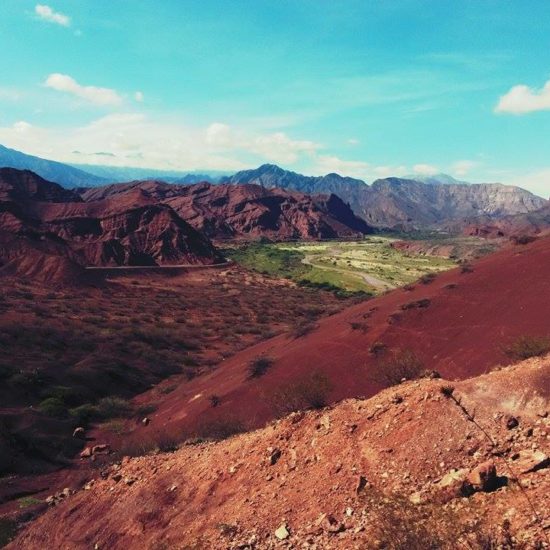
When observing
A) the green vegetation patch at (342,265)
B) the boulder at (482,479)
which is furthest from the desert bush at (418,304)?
the green vegetation patch at (342,265)

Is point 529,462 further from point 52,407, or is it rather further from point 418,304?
point 52,407

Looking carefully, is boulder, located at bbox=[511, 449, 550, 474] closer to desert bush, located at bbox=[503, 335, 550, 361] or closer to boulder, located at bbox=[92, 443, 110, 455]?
desert bush, located at bbox=[503, 335, 550, 361]

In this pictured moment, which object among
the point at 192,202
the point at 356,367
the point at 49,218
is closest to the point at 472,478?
the point at 356,367

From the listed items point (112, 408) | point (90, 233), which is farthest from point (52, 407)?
point (90, 233)

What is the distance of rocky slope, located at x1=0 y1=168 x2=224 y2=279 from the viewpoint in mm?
86375

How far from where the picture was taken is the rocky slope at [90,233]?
8638 centimetres

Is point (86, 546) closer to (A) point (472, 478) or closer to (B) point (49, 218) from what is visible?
(A) point (472, 478)

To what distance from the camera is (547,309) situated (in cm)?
2469

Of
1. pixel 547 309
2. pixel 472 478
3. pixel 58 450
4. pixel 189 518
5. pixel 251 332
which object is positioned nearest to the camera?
pixel 472 478

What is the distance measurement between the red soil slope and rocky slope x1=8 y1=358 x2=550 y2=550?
7894mm

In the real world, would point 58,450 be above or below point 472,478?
below

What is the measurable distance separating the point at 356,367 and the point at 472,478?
16.5 meters

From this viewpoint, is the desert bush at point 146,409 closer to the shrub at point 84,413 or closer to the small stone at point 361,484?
the shrub at point 84,413

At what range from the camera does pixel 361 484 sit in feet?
30.4
